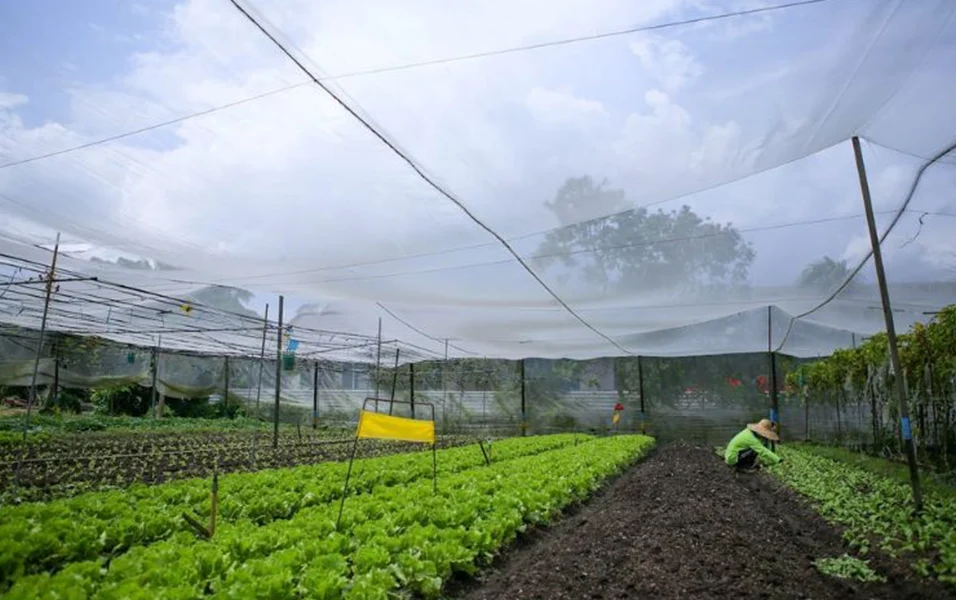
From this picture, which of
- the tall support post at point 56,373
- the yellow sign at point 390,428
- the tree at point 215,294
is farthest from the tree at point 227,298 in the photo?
the tall support post at point 56,373

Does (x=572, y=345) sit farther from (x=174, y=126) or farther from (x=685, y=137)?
(x=174, y=126)

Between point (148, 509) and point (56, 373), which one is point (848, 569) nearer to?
point (148, 509)

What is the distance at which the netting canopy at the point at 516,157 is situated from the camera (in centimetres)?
430

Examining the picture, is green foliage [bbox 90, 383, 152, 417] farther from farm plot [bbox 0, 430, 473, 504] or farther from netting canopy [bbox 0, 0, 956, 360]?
netting canopy [bbox 0, 0, 956, 360]

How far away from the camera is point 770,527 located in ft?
20.9

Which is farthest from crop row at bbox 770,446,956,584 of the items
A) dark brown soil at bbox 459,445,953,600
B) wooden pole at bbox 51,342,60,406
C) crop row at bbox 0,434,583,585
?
wooden pole at bbox 51,342,60,406

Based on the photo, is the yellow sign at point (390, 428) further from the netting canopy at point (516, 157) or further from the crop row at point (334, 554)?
the netting canopy at point (516, 157)

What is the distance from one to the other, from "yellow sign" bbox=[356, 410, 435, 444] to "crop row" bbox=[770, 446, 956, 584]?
14.3 feet

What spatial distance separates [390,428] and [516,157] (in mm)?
3037

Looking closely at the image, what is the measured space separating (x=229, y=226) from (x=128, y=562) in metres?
4.55

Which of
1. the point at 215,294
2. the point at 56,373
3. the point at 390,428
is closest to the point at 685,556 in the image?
the point at 390,428

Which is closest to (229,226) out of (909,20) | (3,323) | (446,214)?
(446,214)

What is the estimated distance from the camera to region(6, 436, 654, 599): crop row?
337 cm

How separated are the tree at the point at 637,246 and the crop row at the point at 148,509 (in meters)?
4.16
